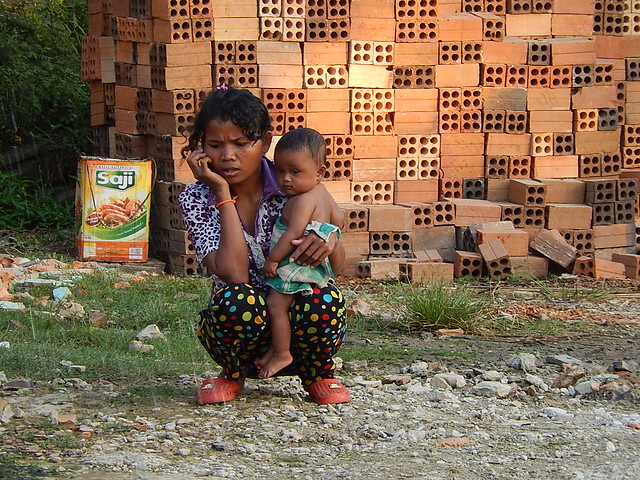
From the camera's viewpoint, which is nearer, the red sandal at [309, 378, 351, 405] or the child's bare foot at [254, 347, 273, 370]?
the child's bare foot at [254, 347, 273, 370]

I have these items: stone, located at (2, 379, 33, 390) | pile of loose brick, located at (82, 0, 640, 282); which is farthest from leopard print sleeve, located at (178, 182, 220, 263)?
pile of loose brick, located at (82, 0, 640, 282)

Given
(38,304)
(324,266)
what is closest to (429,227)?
(38,304)

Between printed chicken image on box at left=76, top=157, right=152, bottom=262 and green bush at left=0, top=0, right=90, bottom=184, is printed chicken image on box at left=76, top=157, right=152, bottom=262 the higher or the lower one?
the lower one

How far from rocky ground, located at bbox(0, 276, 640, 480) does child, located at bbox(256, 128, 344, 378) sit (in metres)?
0.35

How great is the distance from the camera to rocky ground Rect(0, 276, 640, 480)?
3547mm

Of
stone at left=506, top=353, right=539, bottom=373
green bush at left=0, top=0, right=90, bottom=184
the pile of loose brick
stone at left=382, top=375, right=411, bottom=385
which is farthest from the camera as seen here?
green bush at left=0, top=0, right=90, bottom=184

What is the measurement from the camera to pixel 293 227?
4117 millimetres

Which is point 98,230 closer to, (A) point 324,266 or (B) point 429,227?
(B) point 429,227

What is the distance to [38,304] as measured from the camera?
6.64 meters

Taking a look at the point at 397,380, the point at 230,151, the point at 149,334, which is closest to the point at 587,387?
the point at 397,380

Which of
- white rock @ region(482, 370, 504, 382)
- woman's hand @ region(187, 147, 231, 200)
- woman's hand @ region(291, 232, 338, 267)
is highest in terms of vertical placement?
woman's hand @ region(187, 147, 231, 200)

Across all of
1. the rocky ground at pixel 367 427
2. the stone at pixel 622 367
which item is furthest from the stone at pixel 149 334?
the stone at pixel 622 367

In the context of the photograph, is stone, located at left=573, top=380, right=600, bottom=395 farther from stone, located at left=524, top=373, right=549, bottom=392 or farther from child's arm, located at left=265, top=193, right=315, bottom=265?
child's arm, located at left=265, top=193, right=315, bottom=265

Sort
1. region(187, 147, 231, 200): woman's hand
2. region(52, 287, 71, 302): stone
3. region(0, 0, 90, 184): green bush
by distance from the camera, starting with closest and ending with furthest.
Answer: region(187, 147, 231, 200): woman's hand < region(52, 287, 71, 302): stone < region(0, 0, 90, 184): green bush
